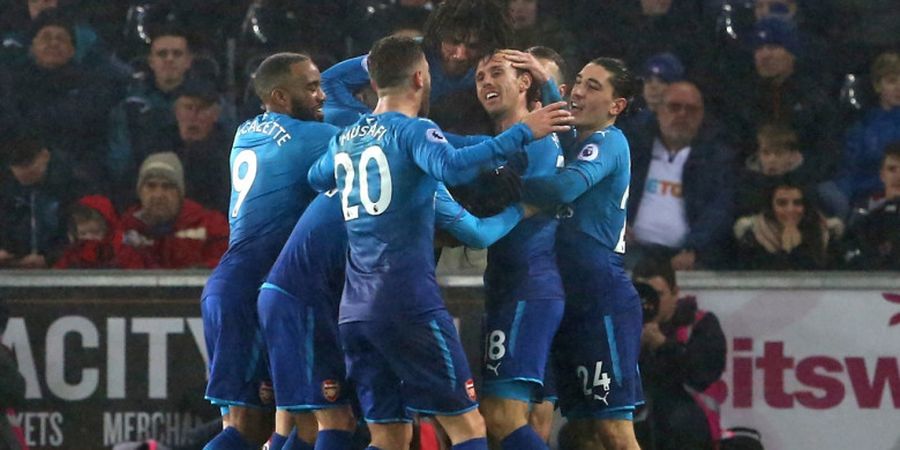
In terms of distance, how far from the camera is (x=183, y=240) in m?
10.5

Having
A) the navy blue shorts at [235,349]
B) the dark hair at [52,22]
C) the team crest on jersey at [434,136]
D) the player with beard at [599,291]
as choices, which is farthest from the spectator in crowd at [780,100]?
the team crest on jersey at [434,136]

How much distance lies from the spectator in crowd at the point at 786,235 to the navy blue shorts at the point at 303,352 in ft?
12.2

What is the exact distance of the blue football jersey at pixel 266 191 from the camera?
25.7 feet

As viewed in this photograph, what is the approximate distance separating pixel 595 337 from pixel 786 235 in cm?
319

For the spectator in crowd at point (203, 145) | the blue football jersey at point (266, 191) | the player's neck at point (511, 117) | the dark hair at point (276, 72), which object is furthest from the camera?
the spectator in crowd at point (203, 145)

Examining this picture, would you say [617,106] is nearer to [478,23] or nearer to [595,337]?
→ [478,23]

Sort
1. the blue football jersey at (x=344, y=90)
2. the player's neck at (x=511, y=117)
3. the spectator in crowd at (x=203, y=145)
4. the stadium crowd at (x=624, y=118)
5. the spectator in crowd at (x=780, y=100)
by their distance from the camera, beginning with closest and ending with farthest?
the player's neck at (x=511, y=117) < the blue football jersey at (x=344, y=90) < the stadium crowd at (x=624, y=118) < the spectator in crowd at (x=203, y=145) < the spectator in crowd at (x=780, y=100)

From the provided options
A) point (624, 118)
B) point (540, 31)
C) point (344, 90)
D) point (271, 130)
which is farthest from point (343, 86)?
point (540, 31)

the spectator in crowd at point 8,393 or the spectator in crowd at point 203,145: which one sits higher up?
the spectator in crowd at point 203,145

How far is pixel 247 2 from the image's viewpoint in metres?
12.1

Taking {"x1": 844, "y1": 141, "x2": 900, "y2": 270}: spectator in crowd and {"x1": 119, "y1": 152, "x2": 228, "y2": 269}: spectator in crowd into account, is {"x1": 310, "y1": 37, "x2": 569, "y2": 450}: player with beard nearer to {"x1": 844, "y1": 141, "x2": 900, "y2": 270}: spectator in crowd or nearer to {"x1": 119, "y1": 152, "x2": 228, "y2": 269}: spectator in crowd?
{"x1": 119, "y1": 152, "x2": 228, "y2": 269}: spectator in crowd

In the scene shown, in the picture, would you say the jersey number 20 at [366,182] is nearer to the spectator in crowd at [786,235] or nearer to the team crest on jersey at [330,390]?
the team crest on jersey at [330,390]

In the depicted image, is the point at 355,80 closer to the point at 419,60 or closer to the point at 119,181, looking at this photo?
the point at 419,60

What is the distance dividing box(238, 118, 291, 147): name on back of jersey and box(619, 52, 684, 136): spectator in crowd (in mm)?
3579
